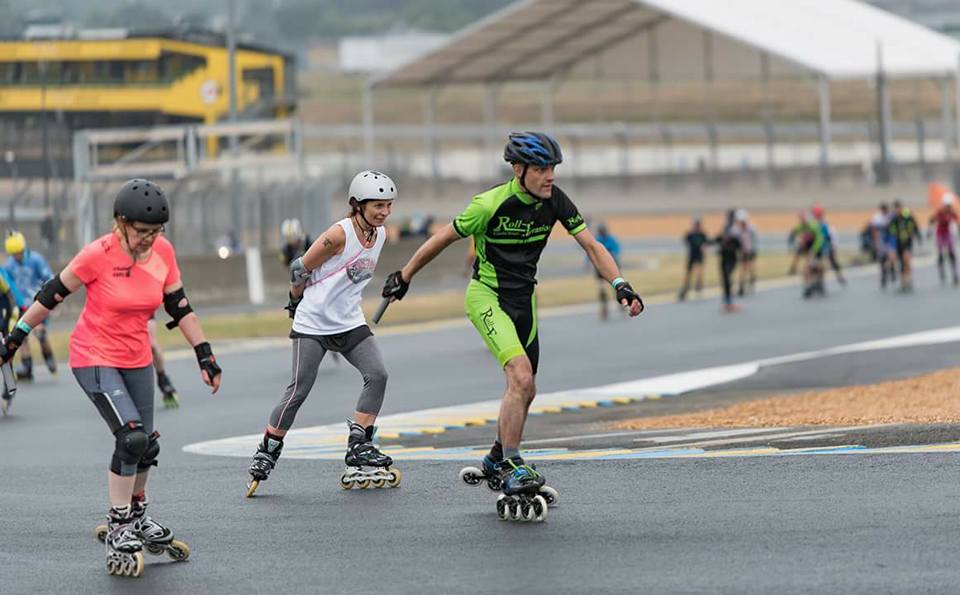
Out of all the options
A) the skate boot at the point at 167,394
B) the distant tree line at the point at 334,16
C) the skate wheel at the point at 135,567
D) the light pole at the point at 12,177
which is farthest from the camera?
the distant tree line at the point at 334,16

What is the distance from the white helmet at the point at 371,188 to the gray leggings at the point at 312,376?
A: 0.99 meters

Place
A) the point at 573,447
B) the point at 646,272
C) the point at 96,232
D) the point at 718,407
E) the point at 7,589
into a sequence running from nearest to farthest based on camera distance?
1. the point at 7,589
2. the point at 573,447
3. the point at 718,407
4. the point at 96,232
5. the point at 646,272

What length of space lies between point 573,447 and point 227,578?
507 centimetres

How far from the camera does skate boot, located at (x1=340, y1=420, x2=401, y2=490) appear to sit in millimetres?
10977

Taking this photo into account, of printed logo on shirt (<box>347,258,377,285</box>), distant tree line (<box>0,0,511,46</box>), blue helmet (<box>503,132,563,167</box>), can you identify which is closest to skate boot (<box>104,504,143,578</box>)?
blue helmet (<box>503,132,563,167</box>)

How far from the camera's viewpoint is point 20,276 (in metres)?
21.4

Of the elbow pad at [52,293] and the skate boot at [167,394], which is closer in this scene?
the elbow pad at [52,293]

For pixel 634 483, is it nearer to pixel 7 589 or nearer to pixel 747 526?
pixel 747 526

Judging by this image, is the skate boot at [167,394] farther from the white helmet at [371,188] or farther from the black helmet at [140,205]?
the black helmet at [140,205]

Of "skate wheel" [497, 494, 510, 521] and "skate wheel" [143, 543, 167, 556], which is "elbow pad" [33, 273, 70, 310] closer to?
"skate wheel" [143, 543, 167, 556]

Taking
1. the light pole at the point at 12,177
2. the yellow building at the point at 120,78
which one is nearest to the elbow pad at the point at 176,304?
the light pole at the point at 12,177

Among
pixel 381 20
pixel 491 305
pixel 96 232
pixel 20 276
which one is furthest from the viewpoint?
pixel 381 20

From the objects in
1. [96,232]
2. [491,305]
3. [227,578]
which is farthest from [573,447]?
[96,232]

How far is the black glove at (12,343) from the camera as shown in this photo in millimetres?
8742
